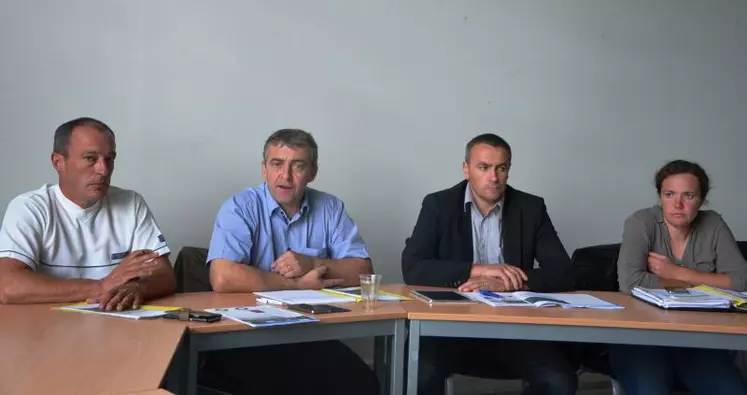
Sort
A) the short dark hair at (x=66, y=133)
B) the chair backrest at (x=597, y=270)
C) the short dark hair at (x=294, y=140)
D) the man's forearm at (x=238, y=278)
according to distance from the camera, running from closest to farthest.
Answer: the short dark hair at (x=66, y=133)
the man's forearm at (x=238, y=278)
the short dark hair at (x=294, y=140)
the chair backrest at (x=597, y=270)

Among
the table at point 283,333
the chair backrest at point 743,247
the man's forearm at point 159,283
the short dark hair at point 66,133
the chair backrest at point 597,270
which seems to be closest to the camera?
the table at point 283,333

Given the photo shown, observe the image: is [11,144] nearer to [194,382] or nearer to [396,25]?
[194,382]

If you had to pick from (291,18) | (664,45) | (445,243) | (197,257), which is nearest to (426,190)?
(445,243)

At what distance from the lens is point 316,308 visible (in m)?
2.22

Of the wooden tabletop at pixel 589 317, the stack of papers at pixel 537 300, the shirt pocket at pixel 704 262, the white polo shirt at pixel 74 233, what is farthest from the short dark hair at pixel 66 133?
the shirt pocket at pixel 704 262

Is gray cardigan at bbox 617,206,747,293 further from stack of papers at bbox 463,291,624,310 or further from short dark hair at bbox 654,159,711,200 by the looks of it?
stack of papers at bbox 463,291,624,310

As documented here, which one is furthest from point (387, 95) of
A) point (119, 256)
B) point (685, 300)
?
point (685, 300)

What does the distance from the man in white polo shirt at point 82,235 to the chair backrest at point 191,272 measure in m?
0.27

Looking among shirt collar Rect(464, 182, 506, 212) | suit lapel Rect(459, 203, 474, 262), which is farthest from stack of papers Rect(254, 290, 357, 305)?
shirt collar Rect(464, 182, 506, 212)

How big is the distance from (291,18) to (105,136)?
1.33m

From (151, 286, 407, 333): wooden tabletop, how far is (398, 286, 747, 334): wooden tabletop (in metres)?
0.07

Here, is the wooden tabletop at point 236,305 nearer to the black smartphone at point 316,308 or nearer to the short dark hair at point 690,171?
the black smartphone at point 316,308

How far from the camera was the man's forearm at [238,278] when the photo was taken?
2596 mm

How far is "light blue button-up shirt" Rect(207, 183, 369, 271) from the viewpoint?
276 centimetres
